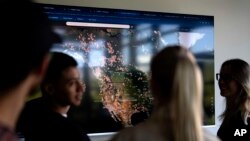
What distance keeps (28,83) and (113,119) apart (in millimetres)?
2440

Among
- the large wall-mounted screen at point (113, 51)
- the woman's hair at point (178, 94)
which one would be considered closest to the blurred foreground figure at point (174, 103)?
the woman's hair at point (178, 94)

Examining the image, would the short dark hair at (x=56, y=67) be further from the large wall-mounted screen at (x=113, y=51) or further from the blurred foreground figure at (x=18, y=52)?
the large wall-mounted screen at (x=113, y=51)

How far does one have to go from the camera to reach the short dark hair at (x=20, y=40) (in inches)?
29.0

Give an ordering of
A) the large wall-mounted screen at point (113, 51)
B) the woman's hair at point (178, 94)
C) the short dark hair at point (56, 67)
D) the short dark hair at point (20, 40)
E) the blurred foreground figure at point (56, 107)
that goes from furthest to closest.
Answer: the large wall-mounted screen at point (113, 51)
the short dark hair at point (56, 67)
the blurred foreground figure at point (56, 107)
the woman's hair at point (178, 94)
the short dark hair at point (20, 40)

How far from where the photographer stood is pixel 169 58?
1.25 metres

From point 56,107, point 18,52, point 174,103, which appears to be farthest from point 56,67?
point 18,52

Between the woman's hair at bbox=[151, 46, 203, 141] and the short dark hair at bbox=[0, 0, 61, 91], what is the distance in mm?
574

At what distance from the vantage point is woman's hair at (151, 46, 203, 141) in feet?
3.99

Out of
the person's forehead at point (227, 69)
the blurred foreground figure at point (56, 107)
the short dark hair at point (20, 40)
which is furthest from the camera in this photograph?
the person's forehead at point (227, 69)

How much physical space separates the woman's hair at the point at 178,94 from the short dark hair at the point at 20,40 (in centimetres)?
57

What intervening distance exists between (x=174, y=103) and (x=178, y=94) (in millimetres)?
35

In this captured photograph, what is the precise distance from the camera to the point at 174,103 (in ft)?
4.00

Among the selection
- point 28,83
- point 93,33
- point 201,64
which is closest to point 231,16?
point 201,64

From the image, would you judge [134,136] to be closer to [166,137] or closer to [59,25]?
[166,137]
